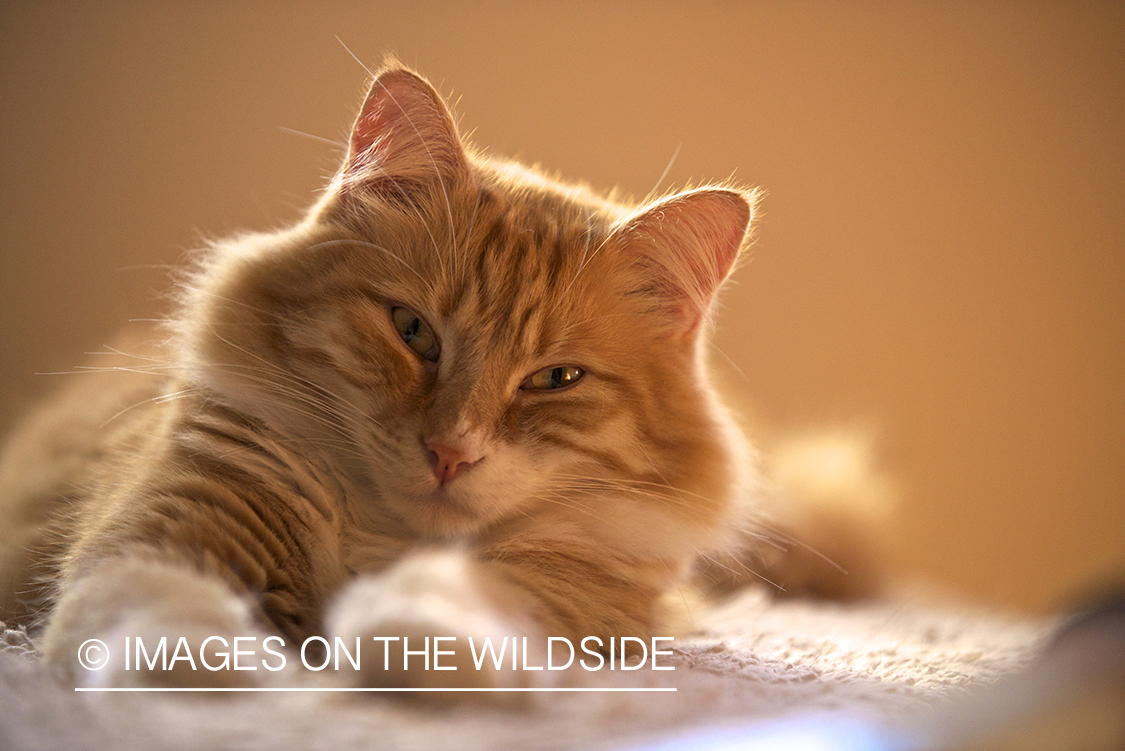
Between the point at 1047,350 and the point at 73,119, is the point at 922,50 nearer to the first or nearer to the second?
the point at 1047,350

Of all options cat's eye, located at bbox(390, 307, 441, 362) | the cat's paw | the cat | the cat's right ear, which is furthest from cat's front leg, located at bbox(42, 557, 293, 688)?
the cat's right ear

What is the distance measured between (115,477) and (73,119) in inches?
70.3

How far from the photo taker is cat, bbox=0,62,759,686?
106 cm

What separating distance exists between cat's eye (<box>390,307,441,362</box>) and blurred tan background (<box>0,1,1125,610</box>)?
157cm

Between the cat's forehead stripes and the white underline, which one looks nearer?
the white underline

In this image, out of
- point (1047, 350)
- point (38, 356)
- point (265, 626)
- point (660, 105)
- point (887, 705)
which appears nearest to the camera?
point (887, 705)

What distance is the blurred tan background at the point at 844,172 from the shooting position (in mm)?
2668

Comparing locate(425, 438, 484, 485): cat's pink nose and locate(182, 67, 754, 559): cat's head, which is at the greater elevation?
locate(182, 67, 754, 559): cat's head

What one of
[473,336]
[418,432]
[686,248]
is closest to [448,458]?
[418,432]

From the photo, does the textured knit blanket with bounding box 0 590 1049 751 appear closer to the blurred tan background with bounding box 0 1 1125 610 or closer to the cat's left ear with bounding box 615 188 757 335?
the cat's left ear with bounding box 615 188 757 335

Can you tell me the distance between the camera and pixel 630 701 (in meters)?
0.89

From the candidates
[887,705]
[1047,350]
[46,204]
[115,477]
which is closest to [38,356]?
[46,204]

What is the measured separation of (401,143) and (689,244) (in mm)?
587

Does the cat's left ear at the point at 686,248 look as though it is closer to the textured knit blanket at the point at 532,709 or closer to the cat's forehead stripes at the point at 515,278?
the cat's forehead stripes at the point at 515,278
